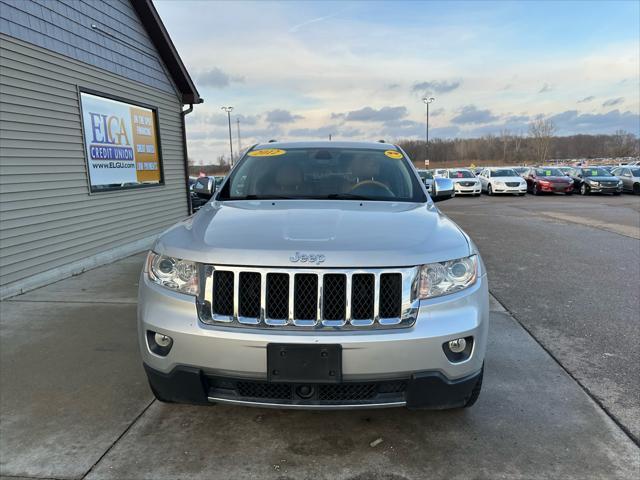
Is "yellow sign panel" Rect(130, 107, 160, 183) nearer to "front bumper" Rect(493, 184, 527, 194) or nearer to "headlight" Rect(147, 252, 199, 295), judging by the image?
"headlight" Rect(147, 252, 199, 295)

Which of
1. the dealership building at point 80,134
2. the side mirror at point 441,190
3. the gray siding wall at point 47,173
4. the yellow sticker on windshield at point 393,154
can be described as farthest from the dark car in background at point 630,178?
the gray siding wall at point 47,173

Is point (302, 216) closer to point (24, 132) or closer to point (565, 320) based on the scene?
point (565, 320)

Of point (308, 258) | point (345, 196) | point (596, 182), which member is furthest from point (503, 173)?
point (308, 258)

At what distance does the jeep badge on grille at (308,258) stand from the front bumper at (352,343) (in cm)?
35

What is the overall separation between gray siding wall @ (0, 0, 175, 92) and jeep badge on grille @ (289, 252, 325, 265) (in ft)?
18.6

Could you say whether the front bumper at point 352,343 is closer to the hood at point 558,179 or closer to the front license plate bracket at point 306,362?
the front license plate bracket at point 306,362

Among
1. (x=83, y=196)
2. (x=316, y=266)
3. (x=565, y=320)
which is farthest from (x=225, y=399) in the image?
(x=83, y=196)

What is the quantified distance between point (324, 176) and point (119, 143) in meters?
5.98

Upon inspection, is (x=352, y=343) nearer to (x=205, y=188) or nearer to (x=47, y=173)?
(x=205, y=188)

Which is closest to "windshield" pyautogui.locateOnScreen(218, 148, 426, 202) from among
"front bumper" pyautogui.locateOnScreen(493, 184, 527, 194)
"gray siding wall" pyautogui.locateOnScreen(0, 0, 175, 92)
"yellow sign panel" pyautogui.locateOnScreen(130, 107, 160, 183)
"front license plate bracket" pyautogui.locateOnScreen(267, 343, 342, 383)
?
"front license plate bracket" pyautogui.locateOnScreen(267, 343, 342, 383)

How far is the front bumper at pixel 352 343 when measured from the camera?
2156 millimetres

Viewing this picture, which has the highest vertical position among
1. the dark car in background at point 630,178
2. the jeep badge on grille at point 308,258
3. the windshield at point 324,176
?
the windshield at point 324,176

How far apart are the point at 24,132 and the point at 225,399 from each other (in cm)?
546

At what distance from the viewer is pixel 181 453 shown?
2514mm
